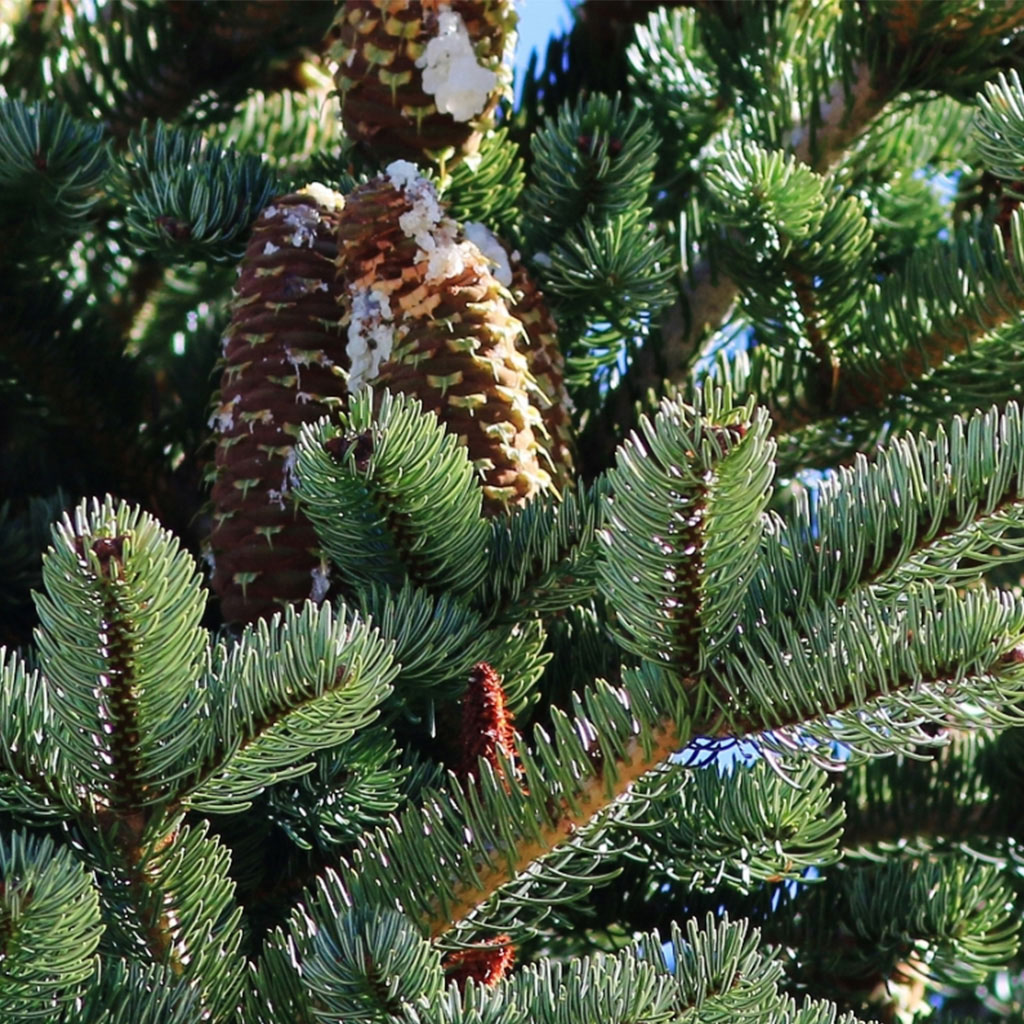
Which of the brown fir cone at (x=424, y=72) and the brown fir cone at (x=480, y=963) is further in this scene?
the brown fir cone at (x=424, y=72)

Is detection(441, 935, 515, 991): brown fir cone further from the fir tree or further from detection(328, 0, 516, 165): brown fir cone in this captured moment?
detection(328, 0, 516, 165): brown fir cone

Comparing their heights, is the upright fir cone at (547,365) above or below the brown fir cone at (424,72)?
below

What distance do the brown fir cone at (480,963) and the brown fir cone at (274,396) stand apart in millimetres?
209

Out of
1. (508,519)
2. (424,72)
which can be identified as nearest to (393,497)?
(508,519)

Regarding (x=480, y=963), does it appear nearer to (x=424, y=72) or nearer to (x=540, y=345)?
(x=540, y=345)

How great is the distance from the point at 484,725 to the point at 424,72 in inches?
16.0

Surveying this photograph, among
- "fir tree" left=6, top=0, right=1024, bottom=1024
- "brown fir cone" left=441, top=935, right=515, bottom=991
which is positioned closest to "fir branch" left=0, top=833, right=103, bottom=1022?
"fir tree" left=6, top=0, right=1024, bottom=1024

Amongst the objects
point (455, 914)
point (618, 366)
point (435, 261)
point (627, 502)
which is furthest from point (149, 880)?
point (618, 366)

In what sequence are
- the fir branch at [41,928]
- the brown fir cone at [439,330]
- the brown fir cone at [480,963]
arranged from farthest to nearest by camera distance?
the brown fir cone at [439,330]
the brown fir cone at [480,963]
the fir branch at [41,928]

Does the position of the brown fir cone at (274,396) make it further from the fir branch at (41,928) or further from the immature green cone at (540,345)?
the fir branch at (41,928)

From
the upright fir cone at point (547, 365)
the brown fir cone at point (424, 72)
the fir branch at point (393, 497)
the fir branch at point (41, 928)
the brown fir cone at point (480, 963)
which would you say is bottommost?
the brown fir cone at point (480, 963)

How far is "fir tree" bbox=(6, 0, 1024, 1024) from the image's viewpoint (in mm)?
497

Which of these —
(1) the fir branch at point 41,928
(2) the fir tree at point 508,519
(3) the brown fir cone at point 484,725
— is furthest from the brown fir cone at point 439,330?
(1) the fir branch at point 41,928

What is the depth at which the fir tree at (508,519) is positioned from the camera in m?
0.50
